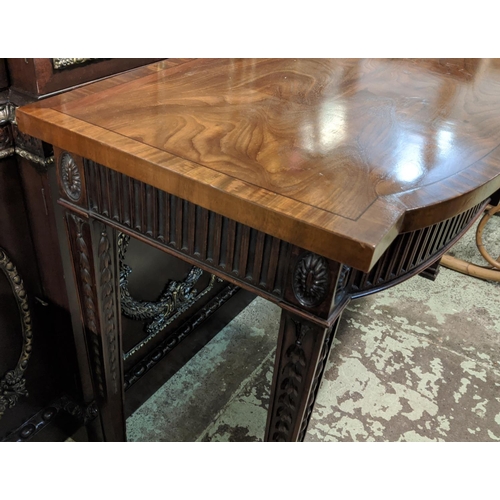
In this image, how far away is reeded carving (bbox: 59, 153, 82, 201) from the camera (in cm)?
61

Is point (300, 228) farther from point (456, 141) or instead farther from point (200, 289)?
point (200, 289)

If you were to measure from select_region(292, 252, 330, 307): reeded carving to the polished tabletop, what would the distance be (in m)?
0.04

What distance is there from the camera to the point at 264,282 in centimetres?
54

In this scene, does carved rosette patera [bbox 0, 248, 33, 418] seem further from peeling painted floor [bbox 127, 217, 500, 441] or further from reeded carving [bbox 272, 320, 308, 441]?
reeded carving [bbox 272, 320, 308, 441]

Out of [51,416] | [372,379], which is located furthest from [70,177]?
[372,379]

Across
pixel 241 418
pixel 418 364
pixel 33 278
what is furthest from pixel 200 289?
pixel 418 364

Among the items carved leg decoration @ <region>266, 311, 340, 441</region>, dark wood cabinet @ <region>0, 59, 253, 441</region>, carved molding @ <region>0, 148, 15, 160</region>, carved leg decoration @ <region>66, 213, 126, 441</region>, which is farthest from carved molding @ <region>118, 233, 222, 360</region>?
carved leg decoration @ <region>266, 311, 340, 441</region>

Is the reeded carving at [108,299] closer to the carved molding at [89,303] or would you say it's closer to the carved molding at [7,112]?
the carved molding at [89,303]

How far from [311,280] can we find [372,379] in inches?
30.3

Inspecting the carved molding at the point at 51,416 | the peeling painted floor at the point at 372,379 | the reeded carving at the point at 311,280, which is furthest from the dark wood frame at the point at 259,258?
the peeling painted floor at the point at 372,379

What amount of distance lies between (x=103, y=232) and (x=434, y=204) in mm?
410

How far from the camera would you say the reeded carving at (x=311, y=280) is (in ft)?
1.58

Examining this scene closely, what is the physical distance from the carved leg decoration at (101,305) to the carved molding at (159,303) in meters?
0.11

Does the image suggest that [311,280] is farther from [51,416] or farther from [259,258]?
[51,416]
